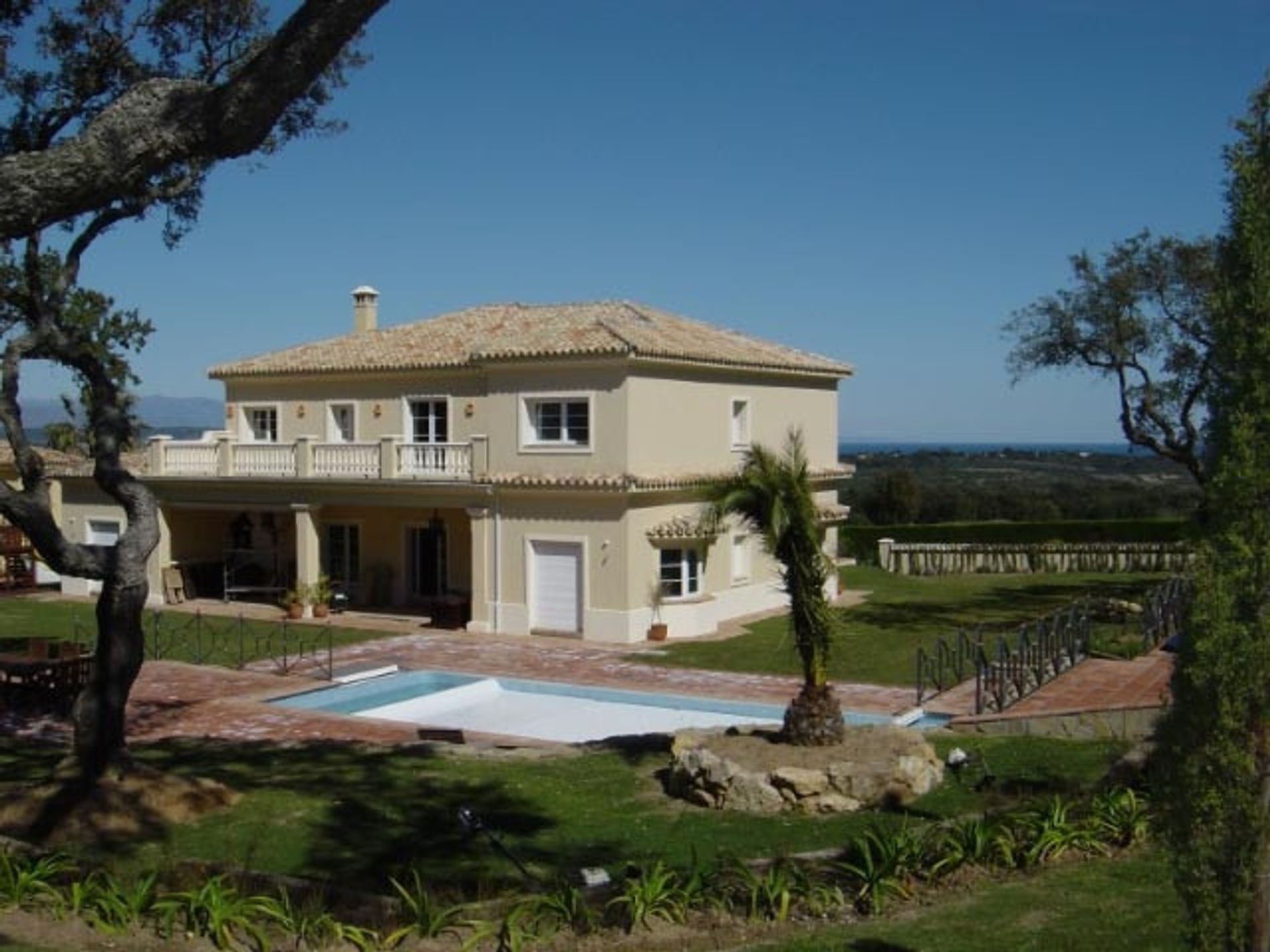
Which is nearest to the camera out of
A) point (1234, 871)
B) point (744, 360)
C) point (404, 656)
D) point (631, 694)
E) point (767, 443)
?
point (1234, 871)

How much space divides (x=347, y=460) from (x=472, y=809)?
58.5 feet

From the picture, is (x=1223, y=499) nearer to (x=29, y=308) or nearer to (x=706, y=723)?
(x=29, y=308)

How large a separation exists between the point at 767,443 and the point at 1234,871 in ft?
86.4

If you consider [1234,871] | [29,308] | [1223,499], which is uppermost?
[29,308]

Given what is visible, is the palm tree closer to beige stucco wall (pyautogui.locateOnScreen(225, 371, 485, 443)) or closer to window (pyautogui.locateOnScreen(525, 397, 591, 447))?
window (pyautogui.locateOnScreen(525, 397, 591, 447))

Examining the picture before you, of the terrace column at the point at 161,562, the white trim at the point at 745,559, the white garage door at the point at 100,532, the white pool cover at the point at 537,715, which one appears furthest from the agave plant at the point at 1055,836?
the white garage door at the point at 100,532

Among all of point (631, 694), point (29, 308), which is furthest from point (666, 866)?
point (631, 694)

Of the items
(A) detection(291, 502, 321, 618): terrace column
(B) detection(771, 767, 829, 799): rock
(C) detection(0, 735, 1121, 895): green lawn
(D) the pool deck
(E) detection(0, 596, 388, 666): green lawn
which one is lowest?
(D) the pool deck

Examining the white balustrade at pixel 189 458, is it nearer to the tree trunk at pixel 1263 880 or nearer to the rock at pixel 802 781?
the rock at pixel 802 781

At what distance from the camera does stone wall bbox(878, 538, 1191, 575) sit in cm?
3944

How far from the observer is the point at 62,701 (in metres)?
18.9

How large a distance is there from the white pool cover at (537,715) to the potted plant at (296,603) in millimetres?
8599

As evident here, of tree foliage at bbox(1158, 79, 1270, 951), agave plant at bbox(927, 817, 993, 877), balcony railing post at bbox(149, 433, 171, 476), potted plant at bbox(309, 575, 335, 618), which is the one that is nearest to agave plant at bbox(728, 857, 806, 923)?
agave plant at bbox(927, 817, 993, 877)

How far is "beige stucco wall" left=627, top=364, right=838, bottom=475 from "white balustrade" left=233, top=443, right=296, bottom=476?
8.99 meters
